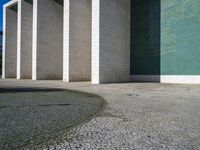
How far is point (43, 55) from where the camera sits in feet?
66.1

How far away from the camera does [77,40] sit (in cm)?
1611

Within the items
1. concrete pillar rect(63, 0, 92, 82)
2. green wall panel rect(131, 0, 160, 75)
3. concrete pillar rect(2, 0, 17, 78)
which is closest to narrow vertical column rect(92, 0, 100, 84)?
concrete pillar rect(63, 0, 92, 82)

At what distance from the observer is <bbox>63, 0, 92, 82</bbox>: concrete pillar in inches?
608

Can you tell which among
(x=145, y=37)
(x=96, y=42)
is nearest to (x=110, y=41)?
(x=96, y=42)

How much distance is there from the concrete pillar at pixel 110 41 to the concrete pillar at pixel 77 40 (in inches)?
120

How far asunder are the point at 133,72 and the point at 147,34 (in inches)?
140

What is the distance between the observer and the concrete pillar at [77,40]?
608 inches

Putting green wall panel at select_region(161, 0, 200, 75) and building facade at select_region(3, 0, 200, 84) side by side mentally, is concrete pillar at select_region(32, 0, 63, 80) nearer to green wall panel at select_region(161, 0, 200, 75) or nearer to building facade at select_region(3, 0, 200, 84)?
building facade at select_region(3, 0, 200, 84)

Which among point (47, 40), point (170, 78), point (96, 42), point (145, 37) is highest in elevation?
point (47, 40)

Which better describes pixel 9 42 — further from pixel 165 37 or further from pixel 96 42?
pixel 165 37

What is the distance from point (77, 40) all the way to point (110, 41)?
3.47m

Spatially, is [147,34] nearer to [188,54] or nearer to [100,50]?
[188,54]

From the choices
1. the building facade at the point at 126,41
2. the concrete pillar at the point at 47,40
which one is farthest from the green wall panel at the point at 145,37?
the concrete pillar at the point at 47,40

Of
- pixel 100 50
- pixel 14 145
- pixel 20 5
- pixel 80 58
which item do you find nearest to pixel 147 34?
pixel 100 50
